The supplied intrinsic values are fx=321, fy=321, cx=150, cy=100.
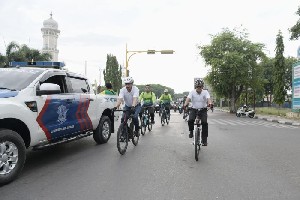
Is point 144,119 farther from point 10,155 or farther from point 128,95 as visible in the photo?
point 10,155

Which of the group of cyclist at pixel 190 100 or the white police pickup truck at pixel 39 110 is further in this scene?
the group of cyclist at pixel 190 100

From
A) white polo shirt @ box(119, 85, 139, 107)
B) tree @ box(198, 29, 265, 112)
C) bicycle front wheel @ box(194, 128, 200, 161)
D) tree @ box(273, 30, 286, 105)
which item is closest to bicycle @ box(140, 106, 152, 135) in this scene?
white polo shirt @ box(119, 85, 139, 107)

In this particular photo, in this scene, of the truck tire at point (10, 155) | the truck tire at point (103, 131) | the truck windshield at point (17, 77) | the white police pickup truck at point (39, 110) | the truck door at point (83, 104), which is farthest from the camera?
the truck tire at point (103, 131)

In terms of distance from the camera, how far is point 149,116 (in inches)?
A: 492

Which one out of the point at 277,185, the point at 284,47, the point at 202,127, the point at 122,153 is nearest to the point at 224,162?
the point at 202,127

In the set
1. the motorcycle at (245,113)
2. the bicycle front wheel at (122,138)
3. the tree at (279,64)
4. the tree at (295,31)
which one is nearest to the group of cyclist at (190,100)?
the bicycle front wheel at (122,138)

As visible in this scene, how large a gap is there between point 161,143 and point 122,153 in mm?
2117

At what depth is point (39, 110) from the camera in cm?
555

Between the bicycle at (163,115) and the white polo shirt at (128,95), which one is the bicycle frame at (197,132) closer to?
the white polo shirt at (128,95)

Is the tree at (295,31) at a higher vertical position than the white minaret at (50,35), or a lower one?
lower

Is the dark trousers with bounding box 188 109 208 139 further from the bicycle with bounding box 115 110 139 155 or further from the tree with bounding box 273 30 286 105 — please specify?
the tree with bounding box 273 30 286 105

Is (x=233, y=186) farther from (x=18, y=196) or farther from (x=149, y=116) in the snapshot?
(x=149, y=116)

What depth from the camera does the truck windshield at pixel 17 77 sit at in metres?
5.54

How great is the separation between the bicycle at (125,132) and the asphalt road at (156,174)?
7.8 inches
